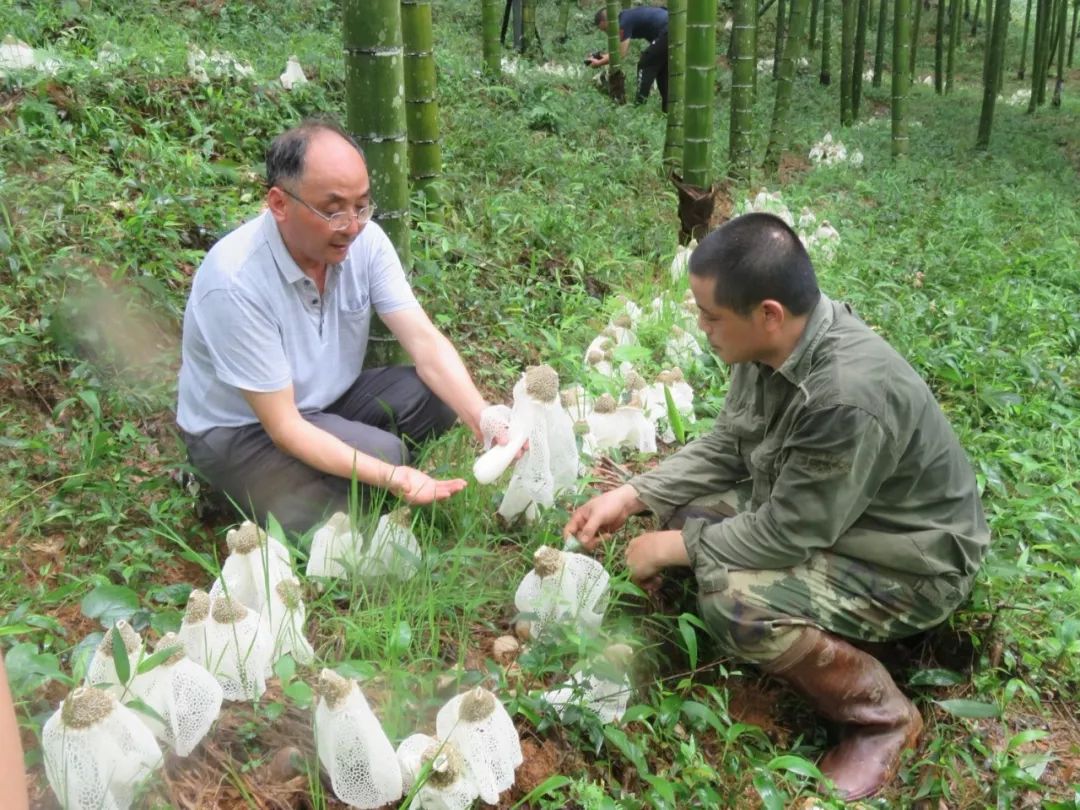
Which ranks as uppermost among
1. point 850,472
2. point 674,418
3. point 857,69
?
point 857,69

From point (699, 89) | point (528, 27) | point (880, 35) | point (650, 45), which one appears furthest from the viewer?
point (880, 35)

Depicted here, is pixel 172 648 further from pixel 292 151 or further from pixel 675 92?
pixel 675 92

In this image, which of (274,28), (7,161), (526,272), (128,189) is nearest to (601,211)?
(526,272)

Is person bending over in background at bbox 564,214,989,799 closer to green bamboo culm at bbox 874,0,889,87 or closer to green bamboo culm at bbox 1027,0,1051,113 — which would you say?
green bamboo culm at bbox 1027,0,1051,113

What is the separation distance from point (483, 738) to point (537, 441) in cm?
98

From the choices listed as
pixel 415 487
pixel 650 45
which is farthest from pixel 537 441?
pixel 650 45

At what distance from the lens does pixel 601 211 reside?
231 inches

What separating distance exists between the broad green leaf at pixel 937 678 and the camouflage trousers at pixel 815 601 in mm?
138

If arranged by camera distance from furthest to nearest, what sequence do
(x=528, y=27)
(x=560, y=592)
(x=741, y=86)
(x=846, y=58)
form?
1. (x=528, y=27)
2. (x=846, y=58)
3. (x=741, y=86)
4. (x=560, y=592)

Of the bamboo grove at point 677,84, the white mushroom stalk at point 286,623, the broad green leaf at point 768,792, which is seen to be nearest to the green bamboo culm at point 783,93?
the bamboo grove at point 677,84

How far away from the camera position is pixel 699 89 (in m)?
5.21

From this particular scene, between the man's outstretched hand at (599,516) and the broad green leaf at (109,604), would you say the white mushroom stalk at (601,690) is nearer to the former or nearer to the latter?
the man's outstretched hand at (599,516)

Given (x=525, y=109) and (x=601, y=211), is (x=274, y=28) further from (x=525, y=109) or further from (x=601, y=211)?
(x=601, y=211)

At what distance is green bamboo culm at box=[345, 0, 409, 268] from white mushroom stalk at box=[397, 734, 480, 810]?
6.49 feet
